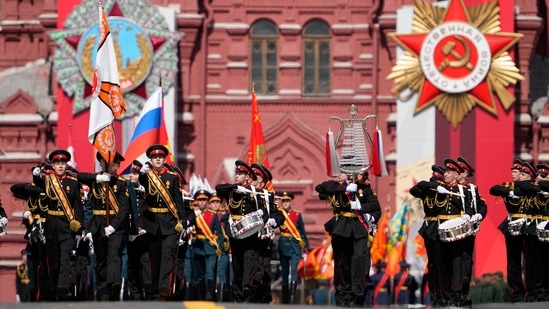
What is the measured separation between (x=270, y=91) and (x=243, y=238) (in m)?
13.4

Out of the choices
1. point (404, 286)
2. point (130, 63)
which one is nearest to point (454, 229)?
point (404, 286)

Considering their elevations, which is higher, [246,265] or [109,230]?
[109,230]

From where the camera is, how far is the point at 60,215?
2138cm

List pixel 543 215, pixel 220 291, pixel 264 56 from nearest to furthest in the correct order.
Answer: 1. pixel 543 215
2. pixel 220 291
3. pixel 264 56

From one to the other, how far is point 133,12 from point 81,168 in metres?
3.26

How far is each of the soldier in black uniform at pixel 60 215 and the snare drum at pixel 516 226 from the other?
222 inches

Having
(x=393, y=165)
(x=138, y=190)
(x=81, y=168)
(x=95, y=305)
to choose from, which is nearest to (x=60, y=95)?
(x=81, y=168)

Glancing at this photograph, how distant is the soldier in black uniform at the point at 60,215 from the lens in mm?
21312

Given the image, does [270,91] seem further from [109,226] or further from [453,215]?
[453,215]

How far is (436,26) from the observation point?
112 feet

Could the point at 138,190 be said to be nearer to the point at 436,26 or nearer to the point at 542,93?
the point at 436,26

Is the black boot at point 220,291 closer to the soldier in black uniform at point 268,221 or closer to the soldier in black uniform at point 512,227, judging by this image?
the soldier in black uniform at point 268,221

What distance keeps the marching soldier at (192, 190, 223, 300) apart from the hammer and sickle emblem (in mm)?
7887

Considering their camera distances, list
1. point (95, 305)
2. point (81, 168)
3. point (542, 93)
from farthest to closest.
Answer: point (542, 93) < point (81, 168) < point (95, 305)
